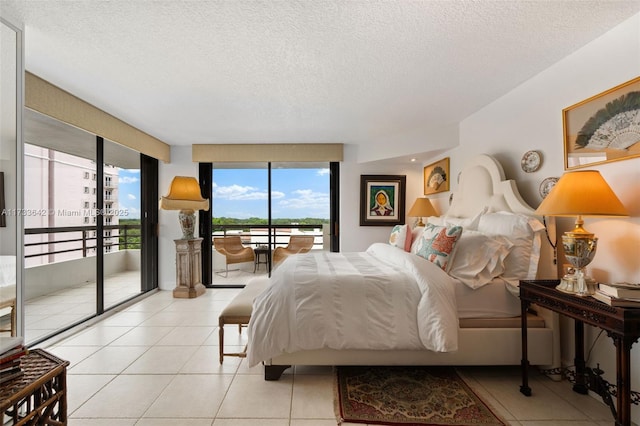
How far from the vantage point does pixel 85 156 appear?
3123 mm

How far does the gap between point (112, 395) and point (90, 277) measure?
2132mm

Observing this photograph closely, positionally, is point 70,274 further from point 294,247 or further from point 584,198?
point 584,198

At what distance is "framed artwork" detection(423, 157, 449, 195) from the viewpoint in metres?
3.70

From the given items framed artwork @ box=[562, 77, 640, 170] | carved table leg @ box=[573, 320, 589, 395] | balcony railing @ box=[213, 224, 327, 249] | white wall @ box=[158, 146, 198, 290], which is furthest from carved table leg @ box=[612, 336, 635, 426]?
white wall @ box=[158, 146, 198, 290]

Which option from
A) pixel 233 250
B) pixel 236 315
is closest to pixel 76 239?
pixel 233 250

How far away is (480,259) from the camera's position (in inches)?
82.0

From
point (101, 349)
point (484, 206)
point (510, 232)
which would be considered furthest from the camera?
point (484, 206)

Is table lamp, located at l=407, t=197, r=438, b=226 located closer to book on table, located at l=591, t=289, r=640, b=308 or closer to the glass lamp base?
the glass lamp base

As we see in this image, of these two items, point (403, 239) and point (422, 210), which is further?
point (422, 210)

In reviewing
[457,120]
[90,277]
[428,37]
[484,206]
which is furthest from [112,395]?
[457,120]

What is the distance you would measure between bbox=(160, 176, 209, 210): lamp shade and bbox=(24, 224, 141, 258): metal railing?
→ 0.67m

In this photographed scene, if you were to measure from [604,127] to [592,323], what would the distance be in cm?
120

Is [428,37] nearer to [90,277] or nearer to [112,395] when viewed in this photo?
[112,395]

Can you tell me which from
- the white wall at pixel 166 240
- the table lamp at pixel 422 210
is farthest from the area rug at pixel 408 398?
the white wall at pixel 166 240
